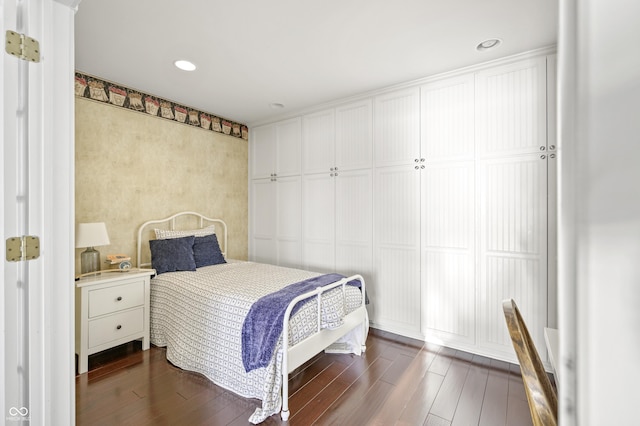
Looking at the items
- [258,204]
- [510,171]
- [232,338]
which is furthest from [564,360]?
[258,204]

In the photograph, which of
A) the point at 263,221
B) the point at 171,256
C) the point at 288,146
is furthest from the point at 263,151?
the point at 171,256

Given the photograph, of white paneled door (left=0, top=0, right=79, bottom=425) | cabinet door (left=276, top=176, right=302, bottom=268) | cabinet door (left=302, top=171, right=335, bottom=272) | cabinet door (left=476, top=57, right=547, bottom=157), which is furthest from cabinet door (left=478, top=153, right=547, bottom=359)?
white paneled door (left=0, top=0, right=79, bottom=425)

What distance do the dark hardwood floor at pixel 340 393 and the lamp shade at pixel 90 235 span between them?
102cm

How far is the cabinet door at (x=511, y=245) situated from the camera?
2.43m

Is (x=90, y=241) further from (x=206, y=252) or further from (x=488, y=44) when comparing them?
(x=488, y=44)

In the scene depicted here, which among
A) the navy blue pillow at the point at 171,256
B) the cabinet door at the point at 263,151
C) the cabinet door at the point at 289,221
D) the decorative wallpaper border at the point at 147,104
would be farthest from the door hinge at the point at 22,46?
the cabinet door at the point at 263,151

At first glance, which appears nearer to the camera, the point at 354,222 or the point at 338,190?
the point at 354,222

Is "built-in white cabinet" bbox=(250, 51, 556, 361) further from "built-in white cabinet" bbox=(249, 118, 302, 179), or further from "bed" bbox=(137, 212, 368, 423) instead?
"bed" bbox=(137, 212, 368, 423)

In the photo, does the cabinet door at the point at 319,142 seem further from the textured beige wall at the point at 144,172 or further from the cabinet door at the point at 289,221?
the textured beige wall at the point at 144,172

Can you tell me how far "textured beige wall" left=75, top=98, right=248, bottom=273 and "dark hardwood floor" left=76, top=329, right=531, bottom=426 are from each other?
1272mm

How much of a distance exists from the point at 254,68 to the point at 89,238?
2095mm

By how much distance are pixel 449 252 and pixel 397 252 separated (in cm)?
52

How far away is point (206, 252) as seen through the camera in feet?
11.5

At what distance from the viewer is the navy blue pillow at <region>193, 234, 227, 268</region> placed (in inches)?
134
